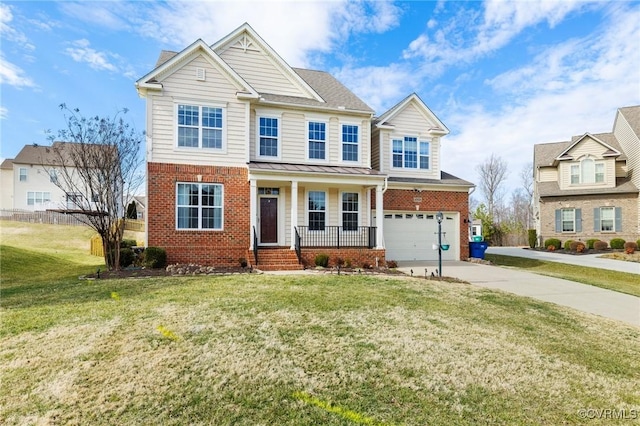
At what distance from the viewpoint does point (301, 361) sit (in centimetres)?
427

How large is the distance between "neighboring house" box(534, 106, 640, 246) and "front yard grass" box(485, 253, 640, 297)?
375 inches

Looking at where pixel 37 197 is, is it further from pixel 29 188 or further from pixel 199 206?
pixel 199 206

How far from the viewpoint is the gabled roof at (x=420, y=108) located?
53.9 feet

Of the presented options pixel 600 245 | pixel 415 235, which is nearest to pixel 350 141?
pixel 415 235

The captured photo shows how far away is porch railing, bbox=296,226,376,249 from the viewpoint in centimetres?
1438

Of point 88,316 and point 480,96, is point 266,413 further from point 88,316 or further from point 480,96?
point 480,96

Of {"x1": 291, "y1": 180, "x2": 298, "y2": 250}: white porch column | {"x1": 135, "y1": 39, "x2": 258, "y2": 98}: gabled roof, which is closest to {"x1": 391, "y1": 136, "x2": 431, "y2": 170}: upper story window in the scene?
{"x1": 291, "y1": 180, "x2": 298, "y2": 250}: white porch column

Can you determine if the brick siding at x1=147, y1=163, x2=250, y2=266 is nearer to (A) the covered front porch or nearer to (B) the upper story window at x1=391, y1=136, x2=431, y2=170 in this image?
(A) the covered front porch

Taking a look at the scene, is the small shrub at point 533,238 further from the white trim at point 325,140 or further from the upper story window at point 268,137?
the upper story window at point 268,137

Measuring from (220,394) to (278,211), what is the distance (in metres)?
11.0

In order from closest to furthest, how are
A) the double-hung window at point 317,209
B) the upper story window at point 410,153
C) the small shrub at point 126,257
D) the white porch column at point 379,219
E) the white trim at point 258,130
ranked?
the small shrub at point 126,257 < the white porch column at point 379,219 < the white trim at point 258,130 < the double-hung window at point 317,209 < the upper story window at point 410,153

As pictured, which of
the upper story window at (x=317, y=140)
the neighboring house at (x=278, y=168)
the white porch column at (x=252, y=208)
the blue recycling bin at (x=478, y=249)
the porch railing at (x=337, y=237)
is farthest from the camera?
the blue recycling bin at (x=478, y=249)

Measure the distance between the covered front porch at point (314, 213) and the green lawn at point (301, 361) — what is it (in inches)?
234

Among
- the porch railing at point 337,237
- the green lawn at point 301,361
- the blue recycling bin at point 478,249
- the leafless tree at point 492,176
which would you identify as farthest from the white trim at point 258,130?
the leafless tree at point 492,176
